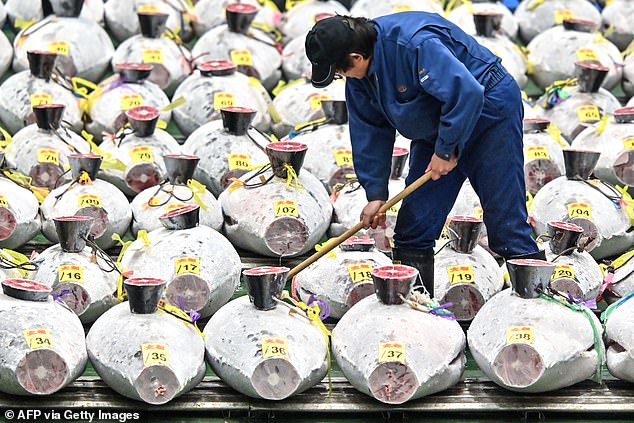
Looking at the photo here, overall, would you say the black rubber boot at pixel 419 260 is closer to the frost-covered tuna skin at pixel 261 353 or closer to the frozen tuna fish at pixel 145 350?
the frost-covered tuna skin at pixel 261 353

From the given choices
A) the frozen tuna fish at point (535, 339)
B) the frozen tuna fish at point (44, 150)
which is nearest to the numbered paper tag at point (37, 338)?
the frozen tuna fish at point (535, 339)

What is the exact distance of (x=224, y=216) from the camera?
460 cm

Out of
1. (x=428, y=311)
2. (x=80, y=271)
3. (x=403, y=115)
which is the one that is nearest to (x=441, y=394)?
(x=428, y=311)

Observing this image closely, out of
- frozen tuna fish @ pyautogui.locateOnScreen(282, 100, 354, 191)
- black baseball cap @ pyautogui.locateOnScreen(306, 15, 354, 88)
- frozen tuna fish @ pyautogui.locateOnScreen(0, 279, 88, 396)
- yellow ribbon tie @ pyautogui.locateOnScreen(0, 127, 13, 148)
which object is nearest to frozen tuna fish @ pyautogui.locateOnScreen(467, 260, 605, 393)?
black baseball cap @ pyautogui.locateOnScreen(306, 15, 354, 88)

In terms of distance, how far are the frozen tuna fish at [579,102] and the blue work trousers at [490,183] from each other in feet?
5.52

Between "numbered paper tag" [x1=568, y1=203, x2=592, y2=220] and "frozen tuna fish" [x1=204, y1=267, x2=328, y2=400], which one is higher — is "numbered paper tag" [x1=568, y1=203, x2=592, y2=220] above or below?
below

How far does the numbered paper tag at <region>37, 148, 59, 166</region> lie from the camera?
4848 millimetres

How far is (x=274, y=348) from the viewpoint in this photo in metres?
3.57

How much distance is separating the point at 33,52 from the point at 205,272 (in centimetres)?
169

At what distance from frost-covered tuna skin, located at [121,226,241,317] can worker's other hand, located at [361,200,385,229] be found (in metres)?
0.51

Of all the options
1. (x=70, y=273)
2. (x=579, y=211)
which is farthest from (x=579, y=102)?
(x=70, y=273)

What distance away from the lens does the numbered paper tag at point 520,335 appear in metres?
3.59

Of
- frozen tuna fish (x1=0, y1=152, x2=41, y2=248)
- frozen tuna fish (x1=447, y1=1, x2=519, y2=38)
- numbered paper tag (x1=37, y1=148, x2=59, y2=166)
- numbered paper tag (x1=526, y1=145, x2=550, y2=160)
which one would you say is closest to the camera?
frozen tuna fish (x1=0, y1=152, x2=41, y2=248)

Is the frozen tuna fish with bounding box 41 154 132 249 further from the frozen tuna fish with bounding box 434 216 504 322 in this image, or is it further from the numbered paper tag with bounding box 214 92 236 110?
the frozen tuna fish with bounding box 434 216 504 322
